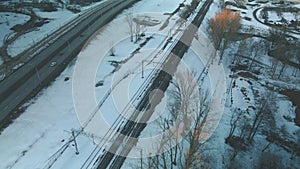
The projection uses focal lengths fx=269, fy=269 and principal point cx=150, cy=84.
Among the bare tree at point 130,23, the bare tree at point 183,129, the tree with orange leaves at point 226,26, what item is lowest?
the bare tree at point 183,129

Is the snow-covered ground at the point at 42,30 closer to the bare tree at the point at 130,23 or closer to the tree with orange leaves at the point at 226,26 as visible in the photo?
the bare tree at the point at 130,23

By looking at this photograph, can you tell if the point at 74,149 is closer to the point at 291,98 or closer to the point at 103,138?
the point at 103,138

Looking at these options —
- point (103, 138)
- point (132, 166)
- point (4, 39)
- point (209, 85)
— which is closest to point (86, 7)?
point (4, 39)

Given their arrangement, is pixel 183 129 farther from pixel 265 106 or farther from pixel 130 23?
pixel 130 23

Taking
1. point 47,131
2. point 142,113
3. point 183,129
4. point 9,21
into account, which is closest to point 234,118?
point 183,129

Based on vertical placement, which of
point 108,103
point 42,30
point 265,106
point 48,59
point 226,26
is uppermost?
point 226,26

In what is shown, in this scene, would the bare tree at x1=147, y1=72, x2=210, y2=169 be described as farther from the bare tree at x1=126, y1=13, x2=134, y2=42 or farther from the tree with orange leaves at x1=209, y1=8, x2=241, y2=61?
the bare tree at x1=126, y1=13, x2=134, y2=42

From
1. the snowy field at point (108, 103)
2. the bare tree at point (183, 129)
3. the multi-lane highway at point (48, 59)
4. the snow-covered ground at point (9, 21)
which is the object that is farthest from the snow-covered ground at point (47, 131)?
the snow-covered ground at point (9, 21)
